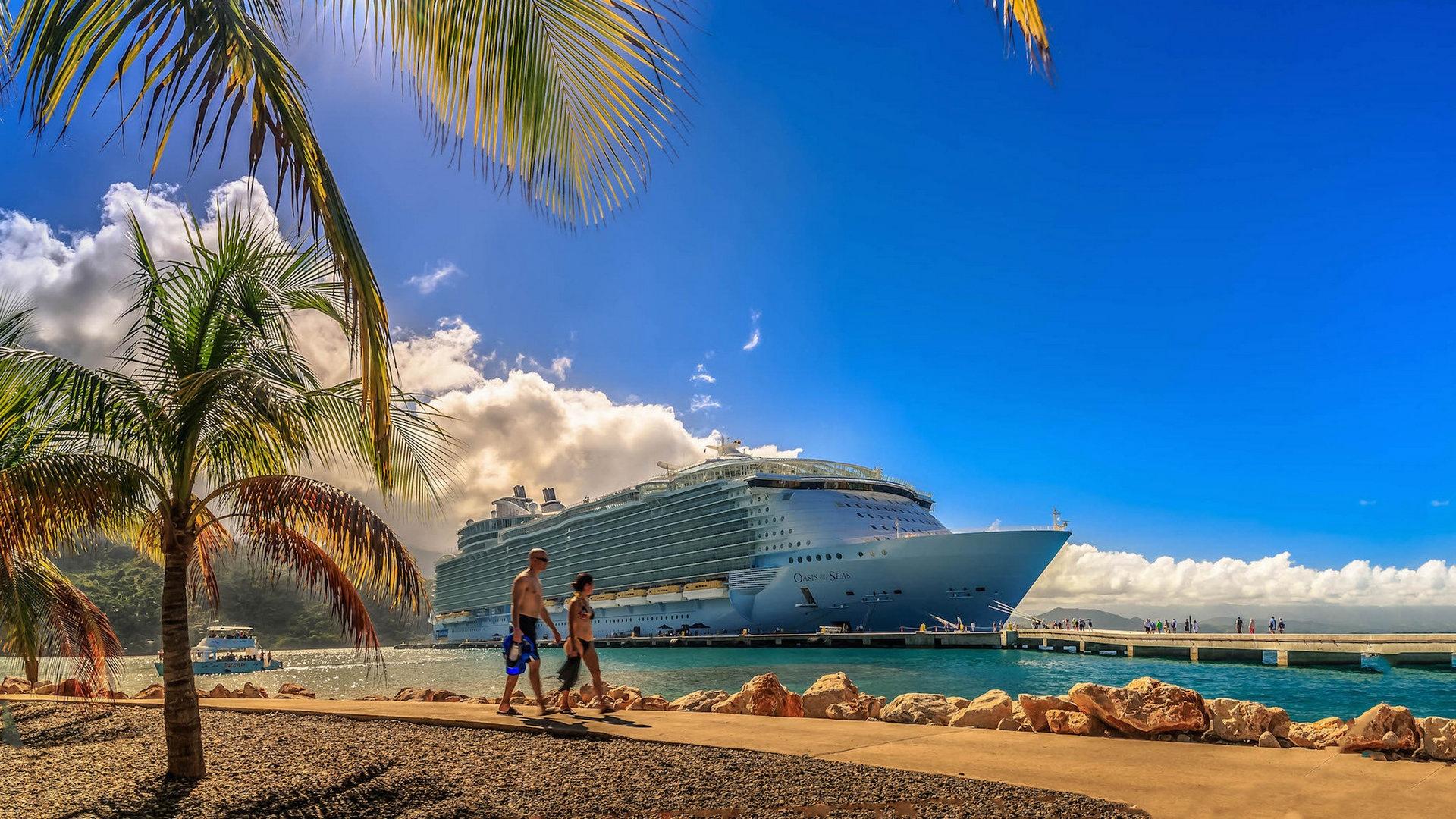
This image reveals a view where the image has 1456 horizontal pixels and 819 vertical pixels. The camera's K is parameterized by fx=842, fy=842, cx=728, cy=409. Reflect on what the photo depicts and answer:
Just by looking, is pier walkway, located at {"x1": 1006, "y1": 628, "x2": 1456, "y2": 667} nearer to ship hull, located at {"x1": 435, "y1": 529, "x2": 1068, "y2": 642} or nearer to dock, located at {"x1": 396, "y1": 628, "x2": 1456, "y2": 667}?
dock, located at {"x1": 396, "y1": 628, "x2": 1456, "y2": 667}

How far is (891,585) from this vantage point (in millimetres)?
41844

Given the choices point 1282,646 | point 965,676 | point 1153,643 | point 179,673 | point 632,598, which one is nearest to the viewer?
point 179,673

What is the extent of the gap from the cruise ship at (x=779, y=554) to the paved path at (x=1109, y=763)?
36.7 meters

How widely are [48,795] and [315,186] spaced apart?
3.19m

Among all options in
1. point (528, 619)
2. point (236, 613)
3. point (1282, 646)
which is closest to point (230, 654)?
point (528, 619)

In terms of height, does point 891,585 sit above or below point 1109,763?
below

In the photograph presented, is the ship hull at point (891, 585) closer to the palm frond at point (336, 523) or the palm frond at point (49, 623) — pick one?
the palm frond at point (49, 623)

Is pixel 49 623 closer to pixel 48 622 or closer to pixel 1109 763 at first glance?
pixel 48 622

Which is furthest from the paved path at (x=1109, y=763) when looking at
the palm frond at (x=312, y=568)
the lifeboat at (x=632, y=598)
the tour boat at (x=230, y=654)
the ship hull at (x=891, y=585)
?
the lifeboat at (x=632, y=598)

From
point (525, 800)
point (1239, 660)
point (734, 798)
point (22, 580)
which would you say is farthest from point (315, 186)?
point (1239, 660)

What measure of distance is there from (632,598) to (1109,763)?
51.6 m

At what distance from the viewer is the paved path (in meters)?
2.88

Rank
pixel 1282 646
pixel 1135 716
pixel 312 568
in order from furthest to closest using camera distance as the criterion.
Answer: pixel 1282 646 → pixel 312 568 → pixel 1135 716

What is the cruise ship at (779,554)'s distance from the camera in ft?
135
